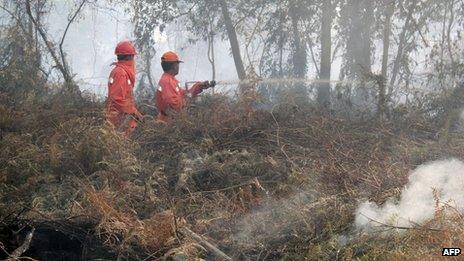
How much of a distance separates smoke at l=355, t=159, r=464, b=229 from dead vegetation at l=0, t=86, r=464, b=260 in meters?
0.11

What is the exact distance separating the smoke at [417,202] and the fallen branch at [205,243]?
1037 mm

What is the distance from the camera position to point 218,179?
4.74 m

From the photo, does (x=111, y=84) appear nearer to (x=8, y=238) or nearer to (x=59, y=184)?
(x=59, y=184)

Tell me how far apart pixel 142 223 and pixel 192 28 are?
9773 millimetres

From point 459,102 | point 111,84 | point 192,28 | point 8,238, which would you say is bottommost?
point 8,238

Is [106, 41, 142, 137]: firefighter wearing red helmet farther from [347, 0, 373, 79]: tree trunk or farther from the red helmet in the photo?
[347, 0, 373, 79]: tree trunk

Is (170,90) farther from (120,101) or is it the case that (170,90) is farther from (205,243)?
(205,243)

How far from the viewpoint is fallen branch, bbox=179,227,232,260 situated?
3.37m

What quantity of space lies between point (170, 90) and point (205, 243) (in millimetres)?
3350

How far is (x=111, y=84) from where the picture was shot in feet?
20.2

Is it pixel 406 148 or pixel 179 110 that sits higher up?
pixel 179 110

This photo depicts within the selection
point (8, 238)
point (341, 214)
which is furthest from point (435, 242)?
point (8, 238)

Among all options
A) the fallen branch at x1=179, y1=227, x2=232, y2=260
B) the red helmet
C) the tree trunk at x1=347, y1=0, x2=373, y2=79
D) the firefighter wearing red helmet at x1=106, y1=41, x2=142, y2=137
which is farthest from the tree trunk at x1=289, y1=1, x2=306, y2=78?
the fallen branch at x1=179, y1=227, x2=232, y2=260

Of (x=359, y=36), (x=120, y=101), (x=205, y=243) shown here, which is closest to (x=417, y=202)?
(x=205, y=243)
